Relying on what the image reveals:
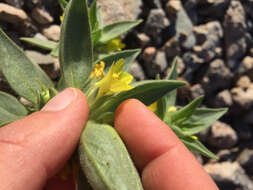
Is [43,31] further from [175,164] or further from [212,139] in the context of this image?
[212,139]

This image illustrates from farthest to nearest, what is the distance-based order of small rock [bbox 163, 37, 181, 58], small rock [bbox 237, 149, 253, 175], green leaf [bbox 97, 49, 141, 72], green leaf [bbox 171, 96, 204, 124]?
1. small rock [bbox 237, 149, 253, 175]
2. small rock [bbox 163, 37, 181, 58]
3. green leaf [bbox 171, 96, 204, 124]
4. green leaf [bbox 97, 49, 141, 72]

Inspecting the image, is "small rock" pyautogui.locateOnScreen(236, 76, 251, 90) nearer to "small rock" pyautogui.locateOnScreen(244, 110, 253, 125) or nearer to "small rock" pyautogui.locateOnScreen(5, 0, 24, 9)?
"small rock" pyautogui.locateOnScreen(244, 110, 253, 125)

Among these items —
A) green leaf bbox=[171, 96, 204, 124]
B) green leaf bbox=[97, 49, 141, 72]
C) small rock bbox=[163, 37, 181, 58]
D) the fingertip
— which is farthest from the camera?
small rock bbox=[163, 37, 181, 58]

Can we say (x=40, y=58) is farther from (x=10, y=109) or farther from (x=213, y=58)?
(x=213, y=58)

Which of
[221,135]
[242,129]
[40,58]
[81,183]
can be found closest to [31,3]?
[40,58]

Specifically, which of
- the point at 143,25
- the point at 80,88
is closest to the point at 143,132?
the point at 80,88

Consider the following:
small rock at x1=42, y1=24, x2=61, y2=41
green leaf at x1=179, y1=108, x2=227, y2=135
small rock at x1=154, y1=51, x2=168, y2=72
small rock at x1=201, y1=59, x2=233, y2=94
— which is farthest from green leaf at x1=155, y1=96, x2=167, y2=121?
small rock at x1=201, y1=59, x2=233, y2=94

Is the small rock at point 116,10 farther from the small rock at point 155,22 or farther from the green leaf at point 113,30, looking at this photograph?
the green leaf at point 113,30
